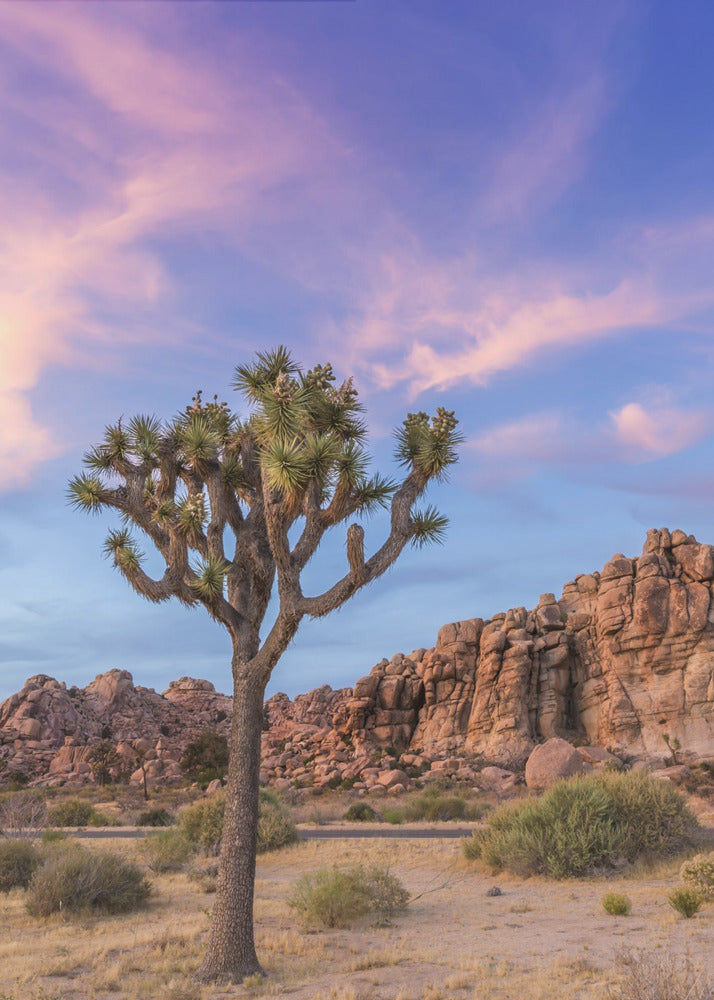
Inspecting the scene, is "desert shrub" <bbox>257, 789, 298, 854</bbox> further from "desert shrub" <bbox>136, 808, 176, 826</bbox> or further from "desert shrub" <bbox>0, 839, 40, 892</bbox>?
"desert shrub" <bbox>136, 808, 176, 826</bbox>

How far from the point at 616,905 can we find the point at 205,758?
50209 millimetres

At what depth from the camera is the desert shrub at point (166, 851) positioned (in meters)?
20.2

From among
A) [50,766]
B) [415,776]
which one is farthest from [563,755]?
[50,766]

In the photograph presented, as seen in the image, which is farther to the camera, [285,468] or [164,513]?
[164,513]

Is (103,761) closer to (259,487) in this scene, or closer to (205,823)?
(205,823)

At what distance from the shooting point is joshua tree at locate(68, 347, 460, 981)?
10195mm

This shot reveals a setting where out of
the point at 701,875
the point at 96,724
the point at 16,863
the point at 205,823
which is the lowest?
the point at 701,875

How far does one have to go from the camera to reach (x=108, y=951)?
1155 centimetres

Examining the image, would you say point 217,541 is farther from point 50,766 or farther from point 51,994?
point 50,766

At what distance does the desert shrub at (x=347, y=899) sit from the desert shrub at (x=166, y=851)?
7.09 m

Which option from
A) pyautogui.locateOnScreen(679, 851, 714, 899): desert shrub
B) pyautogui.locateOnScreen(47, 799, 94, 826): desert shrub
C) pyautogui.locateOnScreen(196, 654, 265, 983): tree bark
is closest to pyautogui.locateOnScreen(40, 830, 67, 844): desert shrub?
pyautogui.locateOnScreen(47, 799, 94, 826): desert shrub

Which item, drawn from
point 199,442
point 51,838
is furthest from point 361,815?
point 199,442

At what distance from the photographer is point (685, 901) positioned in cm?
1231

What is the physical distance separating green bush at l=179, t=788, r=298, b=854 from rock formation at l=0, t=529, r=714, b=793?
23.1 meters
